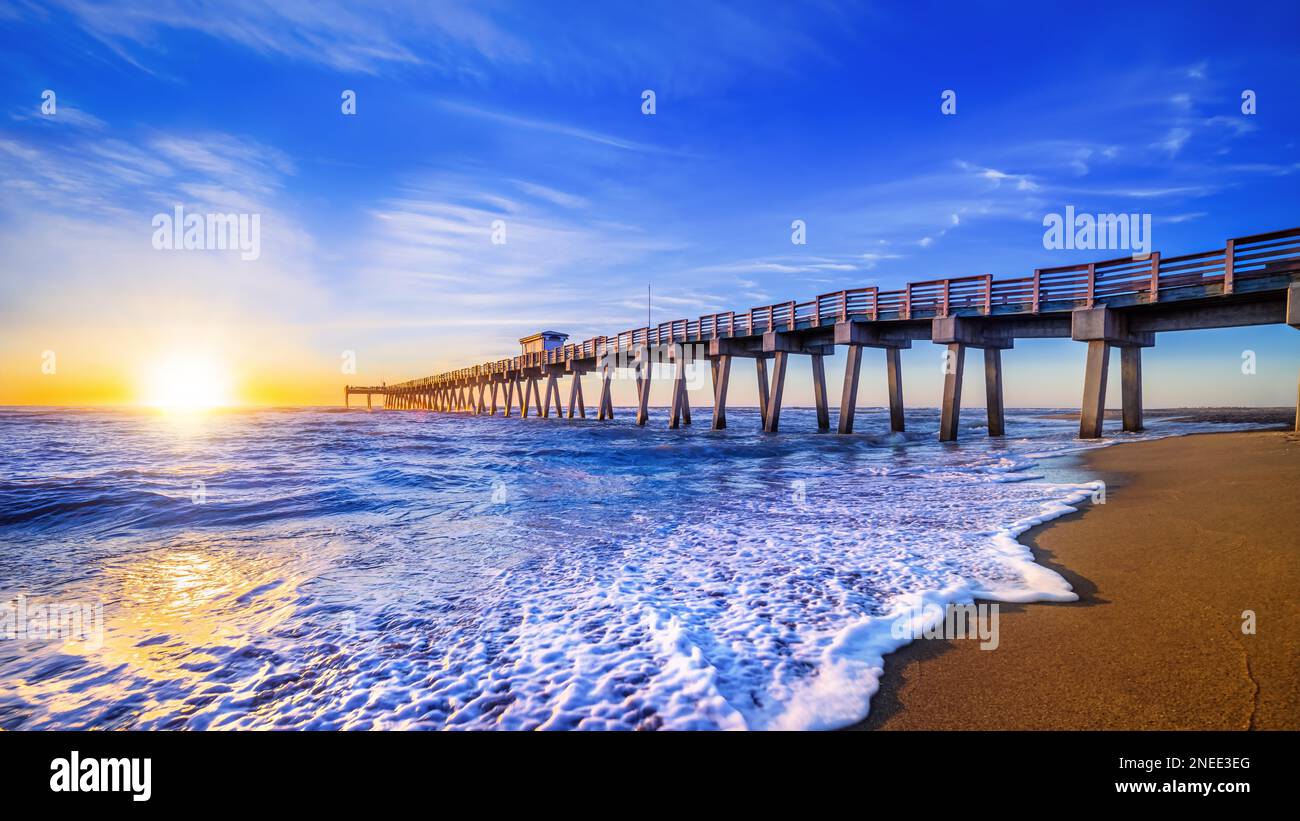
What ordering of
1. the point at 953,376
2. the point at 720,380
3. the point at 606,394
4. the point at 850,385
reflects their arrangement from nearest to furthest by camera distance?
the point at 953,376 → the point at 850,385 → the point at 720,380 → the point at 606,394

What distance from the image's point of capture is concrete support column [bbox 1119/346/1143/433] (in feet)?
54.2

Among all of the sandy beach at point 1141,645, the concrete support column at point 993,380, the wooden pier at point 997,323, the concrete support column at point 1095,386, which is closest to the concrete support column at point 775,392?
the wooden pier at point 997,323

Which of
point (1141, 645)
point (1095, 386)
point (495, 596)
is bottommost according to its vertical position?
point (495, 596)

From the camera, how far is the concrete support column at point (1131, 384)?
16.5 metres

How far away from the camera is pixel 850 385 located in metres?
22.3

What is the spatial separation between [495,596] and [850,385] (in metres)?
20.3

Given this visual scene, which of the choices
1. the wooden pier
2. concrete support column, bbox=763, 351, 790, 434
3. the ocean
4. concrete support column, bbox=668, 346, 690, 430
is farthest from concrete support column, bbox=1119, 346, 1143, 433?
concrete support column, bbox=668, 346, 690, 430

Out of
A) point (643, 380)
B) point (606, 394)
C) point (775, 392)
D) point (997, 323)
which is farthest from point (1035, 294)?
point (606, 394)

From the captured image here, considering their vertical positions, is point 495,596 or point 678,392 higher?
point 678,392

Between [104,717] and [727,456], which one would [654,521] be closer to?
[104,717]

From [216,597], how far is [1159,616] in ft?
23.2

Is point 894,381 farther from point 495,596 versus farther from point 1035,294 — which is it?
point 495,596

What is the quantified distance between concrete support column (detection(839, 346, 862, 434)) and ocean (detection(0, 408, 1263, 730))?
11.3m
